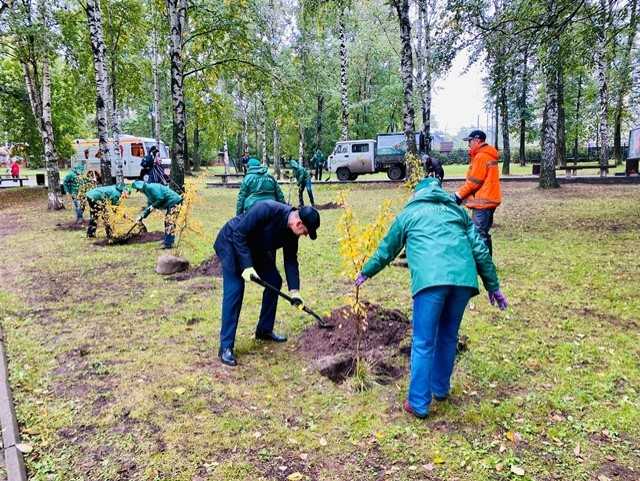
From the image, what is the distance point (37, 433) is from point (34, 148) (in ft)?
71.2

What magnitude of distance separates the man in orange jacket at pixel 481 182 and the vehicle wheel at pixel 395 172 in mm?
16546

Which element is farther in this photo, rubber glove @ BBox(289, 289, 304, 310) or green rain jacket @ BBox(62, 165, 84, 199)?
green rain jacket @ BBox(62, 165, 84, 199)

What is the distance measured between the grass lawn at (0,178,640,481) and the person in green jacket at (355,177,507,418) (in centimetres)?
37

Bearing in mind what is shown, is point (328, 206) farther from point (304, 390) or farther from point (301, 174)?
point (304, 390)

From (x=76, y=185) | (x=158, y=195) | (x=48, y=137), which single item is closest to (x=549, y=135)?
(x=158, y=195)

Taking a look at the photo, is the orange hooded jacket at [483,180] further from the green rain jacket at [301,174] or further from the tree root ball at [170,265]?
the green rain jacket at [301,174]

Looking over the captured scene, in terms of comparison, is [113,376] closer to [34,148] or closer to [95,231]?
[95,231]

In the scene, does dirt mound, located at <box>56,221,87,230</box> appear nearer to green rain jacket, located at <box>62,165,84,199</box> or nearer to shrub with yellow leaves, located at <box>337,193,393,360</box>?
green rain jacket, located at <box>62,165,84,199</box>

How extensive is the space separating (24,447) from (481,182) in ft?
17.1

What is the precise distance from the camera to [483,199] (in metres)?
6.05

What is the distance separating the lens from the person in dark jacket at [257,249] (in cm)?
386

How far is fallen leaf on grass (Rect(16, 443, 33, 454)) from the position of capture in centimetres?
297

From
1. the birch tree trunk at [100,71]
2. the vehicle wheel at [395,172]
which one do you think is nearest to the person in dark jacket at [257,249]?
the birch tree trunk at [100,71]

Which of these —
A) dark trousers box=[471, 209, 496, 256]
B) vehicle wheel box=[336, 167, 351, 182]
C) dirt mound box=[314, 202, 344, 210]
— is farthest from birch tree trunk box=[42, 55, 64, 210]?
vehicle wheel box=[336, 167, 351, 182]
